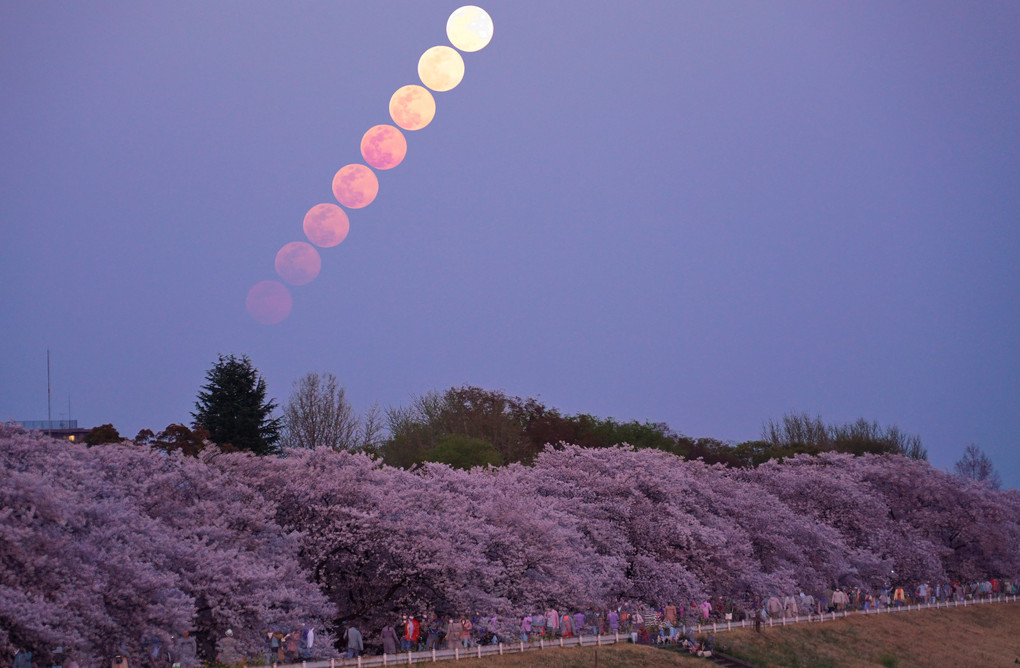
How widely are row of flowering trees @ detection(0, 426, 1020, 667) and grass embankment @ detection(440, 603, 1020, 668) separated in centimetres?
446

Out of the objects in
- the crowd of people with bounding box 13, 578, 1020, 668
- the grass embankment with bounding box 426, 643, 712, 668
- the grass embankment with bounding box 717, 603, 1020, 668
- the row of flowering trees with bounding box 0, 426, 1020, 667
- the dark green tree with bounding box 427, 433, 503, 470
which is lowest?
the grass embankment with bounding box 717, 603, 1020, 668

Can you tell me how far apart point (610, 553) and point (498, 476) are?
740 centimetres

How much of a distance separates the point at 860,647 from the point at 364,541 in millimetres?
28979

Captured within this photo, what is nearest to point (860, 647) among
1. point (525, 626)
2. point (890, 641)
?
point (890, 641)

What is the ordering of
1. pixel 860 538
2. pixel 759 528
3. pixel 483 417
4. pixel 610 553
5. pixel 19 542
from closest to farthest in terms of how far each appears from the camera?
pixel 19 542 < pixel 610 553 < pixel 759 528 < pixel 860 538 < pixel 483 417

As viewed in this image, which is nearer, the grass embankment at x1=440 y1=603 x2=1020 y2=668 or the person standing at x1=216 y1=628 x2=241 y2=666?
the person standing at x1=216 y1=628 x2=241 y2=666

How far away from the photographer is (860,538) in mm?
70250

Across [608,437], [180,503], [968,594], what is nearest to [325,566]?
[180,503]

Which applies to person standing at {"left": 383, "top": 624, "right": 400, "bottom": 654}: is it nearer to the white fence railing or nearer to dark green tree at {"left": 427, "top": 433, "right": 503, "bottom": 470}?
the white fence railing

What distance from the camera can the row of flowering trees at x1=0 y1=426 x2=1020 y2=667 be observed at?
29.9 metres

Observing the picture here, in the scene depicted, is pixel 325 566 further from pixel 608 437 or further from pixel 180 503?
pixel 608 437

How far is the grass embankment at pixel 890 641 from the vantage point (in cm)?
4741

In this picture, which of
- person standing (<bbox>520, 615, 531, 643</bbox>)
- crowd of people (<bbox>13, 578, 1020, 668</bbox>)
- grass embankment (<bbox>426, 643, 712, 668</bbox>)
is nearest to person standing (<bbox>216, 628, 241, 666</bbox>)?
crowd of people (<bbox>13, 578, 1020, 668</bbox>)

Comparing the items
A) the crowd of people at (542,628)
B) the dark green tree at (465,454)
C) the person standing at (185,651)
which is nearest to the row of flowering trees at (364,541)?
the crowd of people at (542,628)
